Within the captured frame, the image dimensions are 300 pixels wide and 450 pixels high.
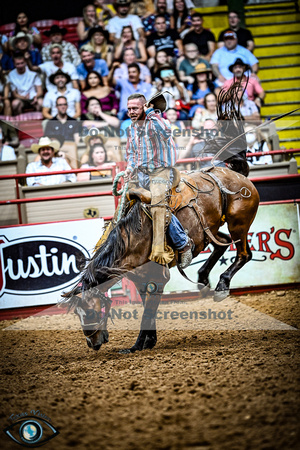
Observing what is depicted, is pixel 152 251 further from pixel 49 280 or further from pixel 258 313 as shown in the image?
pixel 49 280

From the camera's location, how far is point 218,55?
881 cm

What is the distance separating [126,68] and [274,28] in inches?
159

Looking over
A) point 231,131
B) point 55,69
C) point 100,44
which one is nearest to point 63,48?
point 55,69

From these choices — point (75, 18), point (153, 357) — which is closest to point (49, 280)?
point (153, 357)

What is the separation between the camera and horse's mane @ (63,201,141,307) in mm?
3439

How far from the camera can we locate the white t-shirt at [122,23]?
9.20 m

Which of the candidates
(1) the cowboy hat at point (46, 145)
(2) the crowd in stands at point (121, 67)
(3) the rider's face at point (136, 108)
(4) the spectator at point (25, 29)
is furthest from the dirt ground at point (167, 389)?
(4) the spectator at point (25, 29)

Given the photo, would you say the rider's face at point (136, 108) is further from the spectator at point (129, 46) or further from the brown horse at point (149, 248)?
the spectator at point (129, 46)

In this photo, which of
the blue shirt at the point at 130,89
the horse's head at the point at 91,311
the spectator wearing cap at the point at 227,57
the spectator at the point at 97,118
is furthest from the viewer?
the spectator wearing cap at the point at 227,57

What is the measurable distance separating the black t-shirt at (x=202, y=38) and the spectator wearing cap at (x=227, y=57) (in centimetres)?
32

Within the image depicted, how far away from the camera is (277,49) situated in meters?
10.1

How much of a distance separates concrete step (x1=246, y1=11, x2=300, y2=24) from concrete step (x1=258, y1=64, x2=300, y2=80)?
1234mm

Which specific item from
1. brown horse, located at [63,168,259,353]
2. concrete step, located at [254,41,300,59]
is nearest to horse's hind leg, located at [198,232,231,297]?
brown horse, located at [63,168,259,353]

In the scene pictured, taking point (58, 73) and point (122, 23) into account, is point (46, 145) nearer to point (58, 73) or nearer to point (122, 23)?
point (58, 73)
